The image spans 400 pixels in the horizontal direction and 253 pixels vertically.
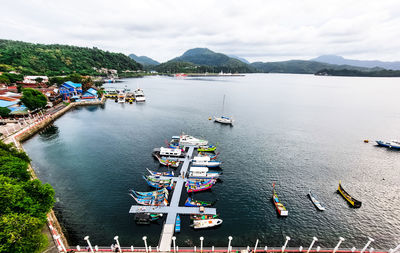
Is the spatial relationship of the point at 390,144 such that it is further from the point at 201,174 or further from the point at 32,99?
the point at 32,99

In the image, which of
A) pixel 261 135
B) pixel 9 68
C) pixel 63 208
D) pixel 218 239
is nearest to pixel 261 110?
pixel 261 135

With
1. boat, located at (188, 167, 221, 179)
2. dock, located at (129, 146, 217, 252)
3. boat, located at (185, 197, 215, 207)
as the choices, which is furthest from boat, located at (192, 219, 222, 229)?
boat, located at (188, 167, 221, 179)

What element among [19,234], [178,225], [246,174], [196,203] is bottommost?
[178,225]

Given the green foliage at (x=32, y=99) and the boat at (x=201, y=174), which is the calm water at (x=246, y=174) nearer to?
the boat at (x=201, y=174)

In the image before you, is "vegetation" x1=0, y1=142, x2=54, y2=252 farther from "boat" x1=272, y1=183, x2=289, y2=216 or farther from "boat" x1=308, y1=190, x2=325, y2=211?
"boat" x1=308, y1=190, x2=325, y2=211

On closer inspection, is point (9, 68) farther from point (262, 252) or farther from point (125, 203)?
point (262, 252)

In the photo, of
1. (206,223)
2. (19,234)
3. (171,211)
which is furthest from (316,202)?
(19,234)

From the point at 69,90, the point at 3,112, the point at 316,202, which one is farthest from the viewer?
the point at 69,90
